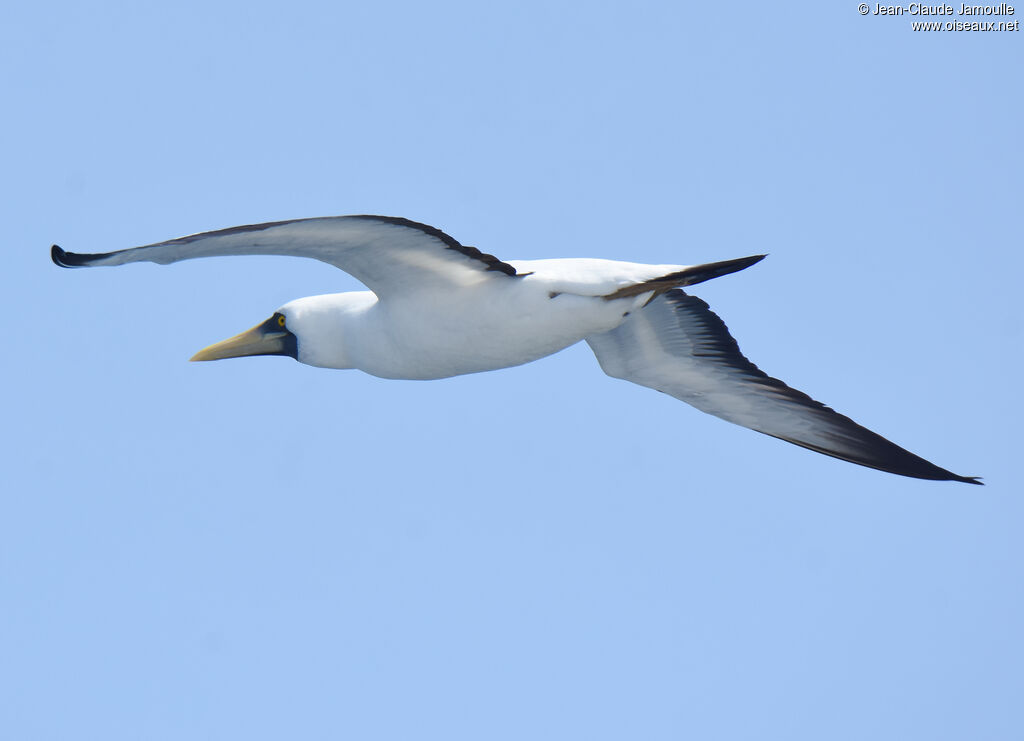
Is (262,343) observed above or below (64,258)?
below

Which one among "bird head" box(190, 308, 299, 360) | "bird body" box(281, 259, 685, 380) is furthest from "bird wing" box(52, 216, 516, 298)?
"bird head" box(190, 308, 299, 360)

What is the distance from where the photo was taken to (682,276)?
11211 millimetres

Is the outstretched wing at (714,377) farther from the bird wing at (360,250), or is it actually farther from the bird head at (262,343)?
the bird head at (262,343)

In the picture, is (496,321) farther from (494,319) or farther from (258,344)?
(258,344)

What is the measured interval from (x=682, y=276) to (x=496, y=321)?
1.62 m

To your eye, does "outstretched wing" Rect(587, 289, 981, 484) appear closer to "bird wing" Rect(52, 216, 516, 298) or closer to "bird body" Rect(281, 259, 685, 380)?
"bird body" Rect(281, 259, 685, 380)

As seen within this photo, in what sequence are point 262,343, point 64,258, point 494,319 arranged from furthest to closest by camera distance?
1. point 262,343
2. point 494,319
3. point 64,258

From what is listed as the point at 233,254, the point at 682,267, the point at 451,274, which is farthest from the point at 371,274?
the point at 682,267

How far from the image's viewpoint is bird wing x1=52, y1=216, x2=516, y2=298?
9.91 metres

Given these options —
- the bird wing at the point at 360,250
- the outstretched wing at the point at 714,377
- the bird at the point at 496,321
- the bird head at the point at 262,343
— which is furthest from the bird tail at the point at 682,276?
the bird head at the point at 262,343

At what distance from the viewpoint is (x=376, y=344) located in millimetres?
12266

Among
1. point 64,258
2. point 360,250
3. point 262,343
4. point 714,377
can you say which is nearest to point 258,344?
point 262,343

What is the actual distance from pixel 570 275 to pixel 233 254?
2.82m

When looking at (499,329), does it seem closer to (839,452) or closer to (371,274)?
(371,274)
